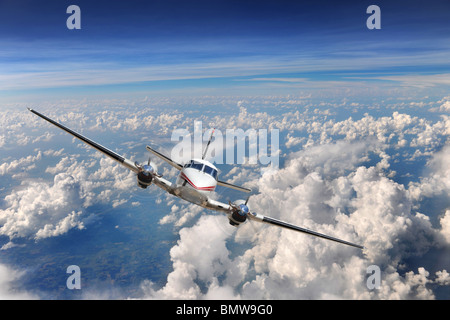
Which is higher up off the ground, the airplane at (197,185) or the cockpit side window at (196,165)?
the cockpit side window at (196,165)

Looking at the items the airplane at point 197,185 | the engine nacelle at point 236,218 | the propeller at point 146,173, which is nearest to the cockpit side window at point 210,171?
the airplane at point 197,185

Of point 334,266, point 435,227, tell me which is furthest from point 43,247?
point 435,227

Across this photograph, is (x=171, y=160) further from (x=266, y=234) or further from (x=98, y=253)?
(x=98, y=253)

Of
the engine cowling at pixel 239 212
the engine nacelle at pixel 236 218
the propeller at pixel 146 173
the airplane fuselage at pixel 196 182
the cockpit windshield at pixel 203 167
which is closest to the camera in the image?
the airplane fuselage at pixel 196 182

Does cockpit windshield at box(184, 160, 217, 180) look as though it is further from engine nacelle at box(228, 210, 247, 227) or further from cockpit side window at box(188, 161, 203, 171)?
engine nacelle at box(228, 210, 247, 227)

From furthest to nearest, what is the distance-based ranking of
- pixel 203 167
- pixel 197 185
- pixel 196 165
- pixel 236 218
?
pixel 196 165, pixel 203 167, pixel 236 218, pixel 197 185

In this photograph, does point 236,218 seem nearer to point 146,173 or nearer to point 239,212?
point 239,212

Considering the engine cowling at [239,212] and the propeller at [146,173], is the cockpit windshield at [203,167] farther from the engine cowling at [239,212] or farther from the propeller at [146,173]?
the engine cowling at [239,212]

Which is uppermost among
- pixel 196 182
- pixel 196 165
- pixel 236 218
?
pixel 196 165

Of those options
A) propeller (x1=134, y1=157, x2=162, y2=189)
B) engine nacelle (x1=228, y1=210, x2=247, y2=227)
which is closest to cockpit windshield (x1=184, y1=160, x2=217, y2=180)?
propeller (x1=134, y1=157, x2=162, y2=189)

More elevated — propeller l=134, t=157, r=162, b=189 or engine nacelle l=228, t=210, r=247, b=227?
propeller l=134, t=157, r=162, b=189

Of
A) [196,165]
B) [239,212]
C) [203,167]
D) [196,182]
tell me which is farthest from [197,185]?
[239,212]
